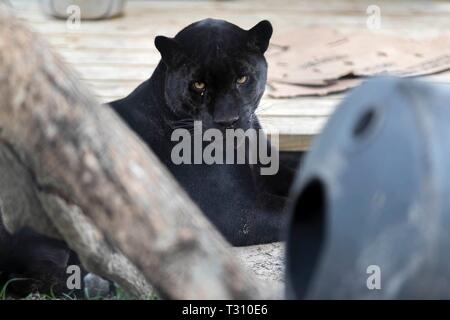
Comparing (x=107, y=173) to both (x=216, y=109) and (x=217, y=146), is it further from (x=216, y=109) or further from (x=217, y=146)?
(x=217, y=146)

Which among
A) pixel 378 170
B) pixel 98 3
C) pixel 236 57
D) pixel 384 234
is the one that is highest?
pixel 98 3

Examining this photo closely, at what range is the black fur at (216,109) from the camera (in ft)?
10.4

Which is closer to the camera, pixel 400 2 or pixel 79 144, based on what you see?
pixel 79 144

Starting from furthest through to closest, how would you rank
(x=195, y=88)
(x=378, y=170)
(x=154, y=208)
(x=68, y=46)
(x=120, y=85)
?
(x=68, y=46), (x=120, y=85), (x=195, y=88), (x=154, y=208), (x=378, y=170)

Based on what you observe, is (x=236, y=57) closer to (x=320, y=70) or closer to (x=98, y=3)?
(x=320, y=70)

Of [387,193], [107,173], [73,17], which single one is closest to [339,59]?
[73,17]

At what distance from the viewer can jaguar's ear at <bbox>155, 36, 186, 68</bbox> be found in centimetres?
317

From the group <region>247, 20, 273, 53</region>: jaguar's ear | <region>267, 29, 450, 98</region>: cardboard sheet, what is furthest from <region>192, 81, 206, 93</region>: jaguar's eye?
<region>267, 29, 450, 98</region>: cardboard sheet

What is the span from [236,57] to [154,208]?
146cm

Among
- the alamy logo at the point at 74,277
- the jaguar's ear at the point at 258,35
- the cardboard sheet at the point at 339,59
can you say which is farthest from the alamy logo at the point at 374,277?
the cardboard sheet at the point at 339,59

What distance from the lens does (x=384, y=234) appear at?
161cm

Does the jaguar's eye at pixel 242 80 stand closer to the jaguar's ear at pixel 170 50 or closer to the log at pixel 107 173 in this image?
the jaguar's ear at pixel 170 50

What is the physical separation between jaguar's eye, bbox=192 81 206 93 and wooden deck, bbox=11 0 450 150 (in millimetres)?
739
